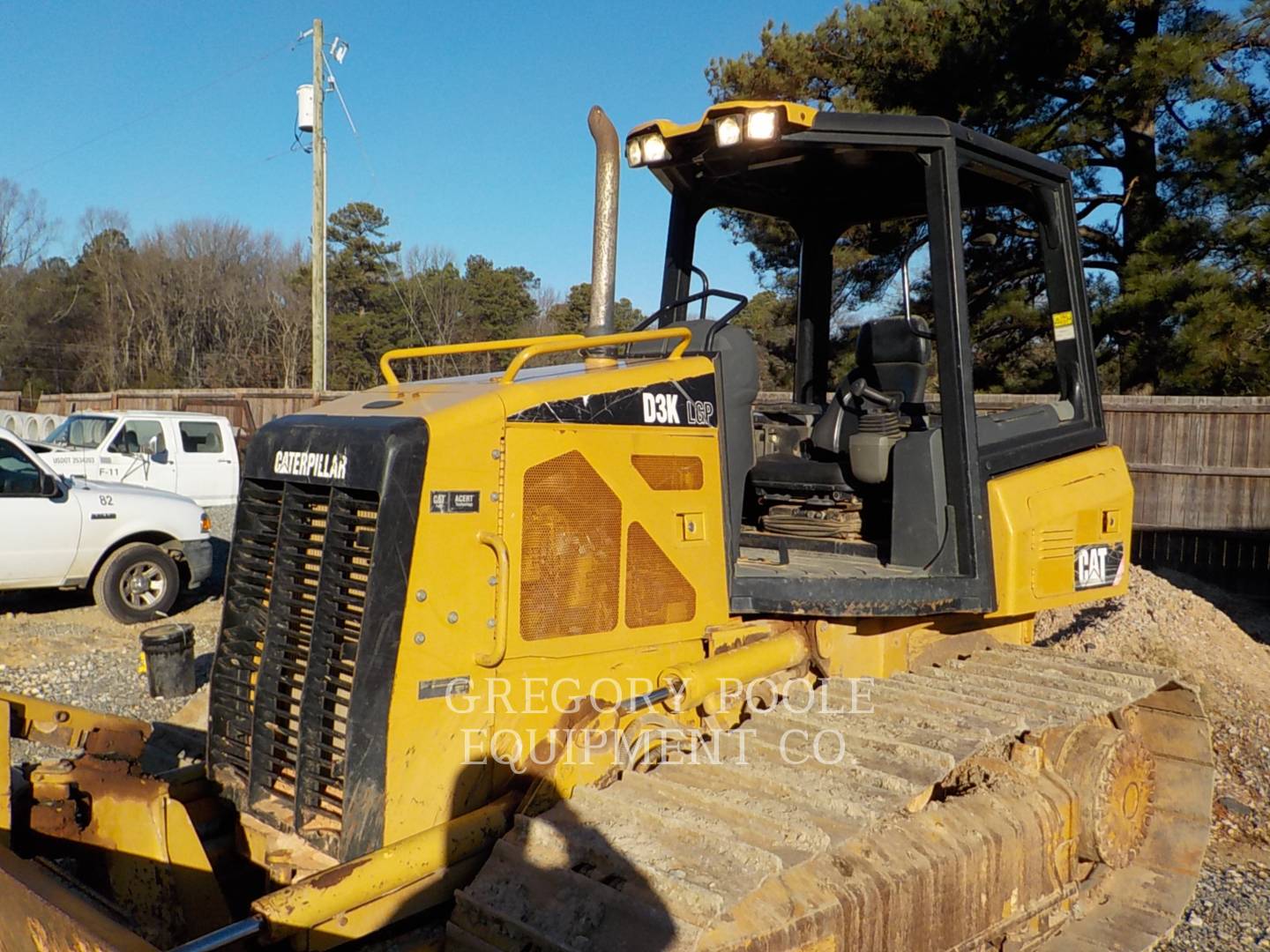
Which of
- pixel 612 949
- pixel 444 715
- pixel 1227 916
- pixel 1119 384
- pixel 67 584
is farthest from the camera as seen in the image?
pixel 1119 384

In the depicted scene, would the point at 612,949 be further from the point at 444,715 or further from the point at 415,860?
the point at 444,715

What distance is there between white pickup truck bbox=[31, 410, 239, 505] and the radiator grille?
43.9ft

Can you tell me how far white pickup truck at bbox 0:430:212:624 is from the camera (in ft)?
32.3

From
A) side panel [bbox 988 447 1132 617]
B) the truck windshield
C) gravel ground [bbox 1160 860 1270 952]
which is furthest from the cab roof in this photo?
the truck windshield

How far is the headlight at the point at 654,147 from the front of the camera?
4.33 m

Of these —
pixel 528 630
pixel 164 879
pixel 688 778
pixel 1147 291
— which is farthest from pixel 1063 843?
pixel 1147 291

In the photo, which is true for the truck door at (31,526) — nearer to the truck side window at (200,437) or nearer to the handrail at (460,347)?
the truck side window at (200,437)

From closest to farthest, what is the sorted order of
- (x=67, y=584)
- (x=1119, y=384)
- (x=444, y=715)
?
(x=444, y=715)
(x=67, y=584)
(x=1119, y=384)

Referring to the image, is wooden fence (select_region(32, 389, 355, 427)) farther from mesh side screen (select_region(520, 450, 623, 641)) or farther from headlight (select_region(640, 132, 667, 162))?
mesh side screen (select_region(520, 450, 623, 641))

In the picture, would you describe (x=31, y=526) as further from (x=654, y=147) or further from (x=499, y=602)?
(x=499, y=602)

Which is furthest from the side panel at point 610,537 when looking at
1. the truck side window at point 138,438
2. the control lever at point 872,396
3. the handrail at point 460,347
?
the truck side window at point 138,438

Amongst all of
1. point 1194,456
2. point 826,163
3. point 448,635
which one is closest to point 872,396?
point 826,163

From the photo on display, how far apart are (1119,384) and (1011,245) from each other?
2717mm

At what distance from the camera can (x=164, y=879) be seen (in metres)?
3.13
